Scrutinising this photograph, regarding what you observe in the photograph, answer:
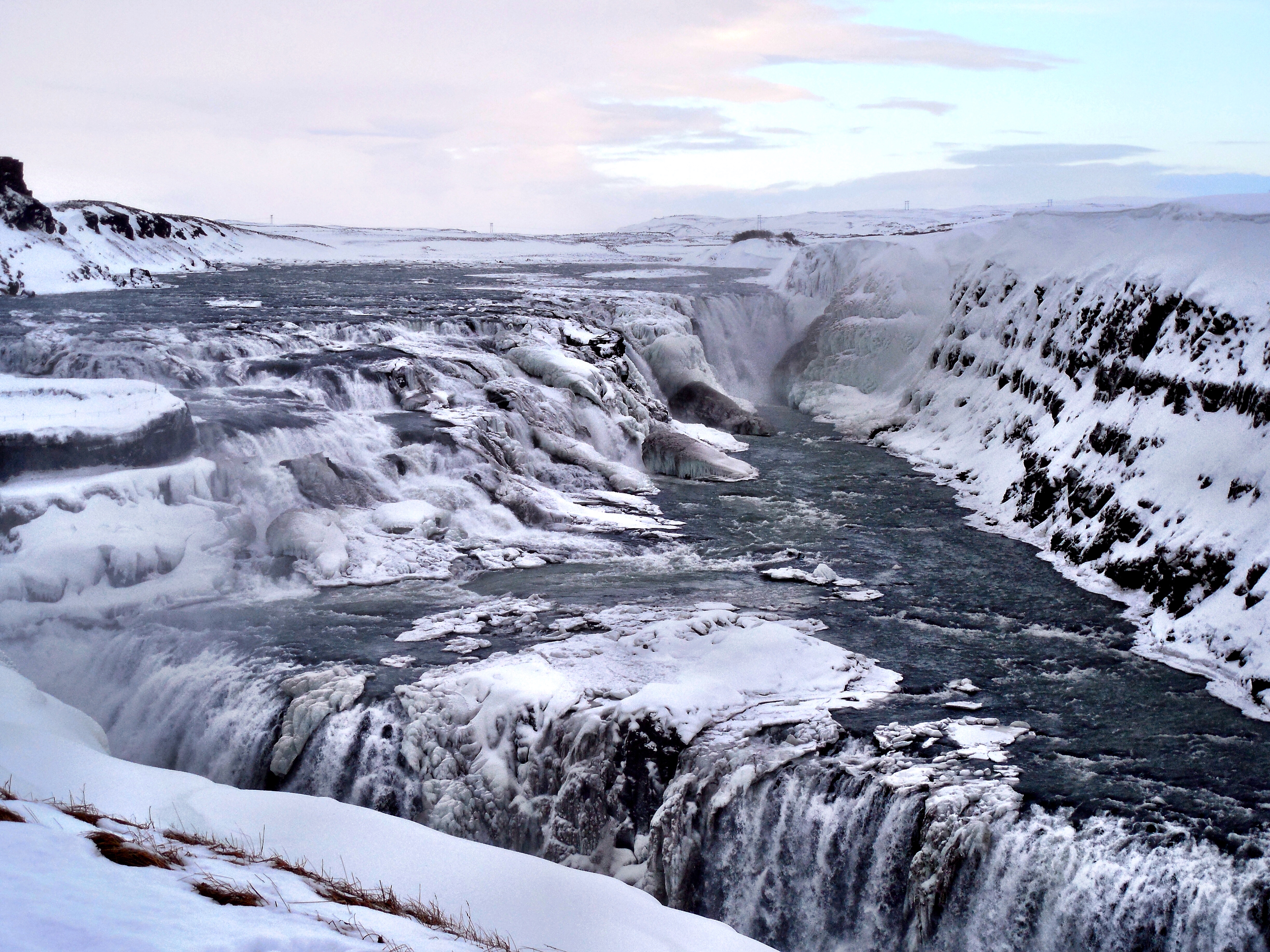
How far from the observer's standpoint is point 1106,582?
14258mm

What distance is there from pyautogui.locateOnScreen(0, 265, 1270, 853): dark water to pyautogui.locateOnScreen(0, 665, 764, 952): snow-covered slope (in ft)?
7.45

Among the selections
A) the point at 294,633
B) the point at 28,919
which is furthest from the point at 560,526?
the point at 28,919

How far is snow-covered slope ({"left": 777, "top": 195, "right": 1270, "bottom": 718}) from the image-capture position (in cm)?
1262

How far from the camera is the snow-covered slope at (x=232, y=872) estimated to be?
5090mm

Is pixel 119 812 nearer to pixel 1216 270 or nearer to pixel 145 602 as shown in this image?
pixel 145 602

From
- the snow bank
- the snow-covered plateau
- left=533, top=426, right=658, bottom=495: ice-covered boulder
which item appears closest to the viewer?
the snow-covered plateau

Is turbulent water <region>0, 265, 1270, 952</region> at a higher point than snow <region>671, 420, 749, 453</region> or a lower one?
lower

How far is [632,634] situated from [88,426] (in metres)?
8.42

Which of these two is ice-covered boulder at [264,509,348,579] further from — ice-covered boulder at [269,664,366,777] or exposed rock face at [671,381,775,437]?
exposed rock face at [671,381,775,437]

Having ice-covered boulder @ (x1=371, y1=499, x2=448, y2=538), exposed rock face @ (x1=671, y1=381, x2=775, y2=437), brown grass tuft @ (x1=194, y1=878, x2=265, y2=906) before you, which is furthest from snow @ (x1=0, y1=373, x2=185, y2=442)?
exposed rock face @ (x1=671, y1=381, x2=775, y2=437)

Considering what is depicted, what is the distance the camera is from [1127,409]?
16.9 meters

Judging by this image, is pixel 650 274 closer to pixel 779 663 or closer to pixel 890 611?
pixel 890 611

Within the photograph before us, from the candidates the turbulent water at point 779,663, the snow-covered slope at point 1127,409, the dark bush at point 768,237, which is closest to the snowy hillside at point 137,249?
the dark bush at point 768,237

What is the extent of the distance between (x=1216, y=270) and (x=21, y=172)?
124ft
